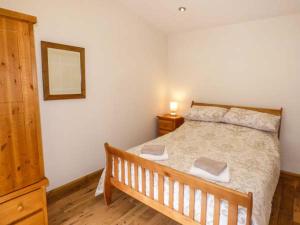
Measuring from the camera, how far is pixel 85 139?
9.11 feet

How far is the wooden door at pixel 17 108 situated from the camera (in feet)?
4.42

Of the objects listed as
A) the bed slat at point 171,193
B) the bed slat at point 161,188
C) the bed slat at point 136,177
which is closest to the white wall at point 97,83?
the bed slat at point 136,177

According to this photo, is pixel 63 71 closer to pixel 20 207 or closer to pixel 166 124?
pixel 20 207

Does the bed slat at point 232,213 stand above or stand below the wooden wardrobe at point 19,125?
below

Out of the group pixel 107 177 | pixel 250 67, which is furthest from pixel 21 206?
pixel 250 67

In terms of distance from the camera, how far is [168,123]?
382cm

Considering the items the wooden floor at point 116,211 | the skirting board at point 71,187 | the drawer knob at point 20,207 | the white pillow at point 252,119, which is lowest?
the wooden floor at point 116,211

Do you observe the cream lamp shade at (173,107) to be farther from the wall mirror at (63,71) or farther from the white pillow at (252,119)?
the wall mirror at (63,71)

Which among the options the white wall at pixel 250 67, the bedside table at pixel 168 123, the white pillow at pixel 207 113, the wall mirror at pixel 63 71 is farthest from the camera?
the bedside table at pixel 168 123

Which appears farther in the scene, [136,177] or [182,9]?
[182,9]

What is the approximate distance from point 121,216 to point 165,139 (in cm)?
105

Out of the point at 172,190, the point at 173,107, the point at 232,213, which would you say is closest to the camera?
the point at 232,213

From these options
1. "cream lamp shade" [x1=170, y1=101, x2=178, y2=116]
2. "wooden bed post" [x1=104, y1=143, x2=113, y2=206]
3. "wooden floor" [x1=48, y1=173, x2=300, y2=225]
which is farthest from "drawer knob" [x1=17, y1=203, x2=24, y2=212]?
"cream lamp shade" [x1=170, y1=101, x2=178, y2=116]

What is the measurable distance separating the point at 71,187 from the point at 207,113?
225 centimetres
